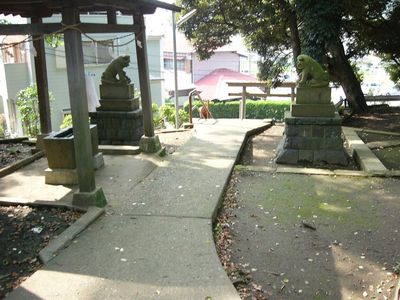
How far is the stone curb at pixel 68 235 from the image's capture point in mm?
4257

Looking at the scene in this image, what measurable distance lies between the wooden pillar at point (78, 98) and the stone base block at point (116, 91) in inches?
154

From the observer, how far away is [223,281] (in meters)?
3.77

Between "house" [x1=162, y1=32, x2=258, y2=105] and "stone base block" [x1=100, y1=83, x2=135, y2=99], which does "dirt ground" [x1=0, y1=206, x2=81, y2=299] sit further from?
"house" [x1=162, y1=32, x2=258, y2=105]

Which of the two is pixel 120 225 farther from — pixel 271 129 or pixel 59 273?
pixel 271 129

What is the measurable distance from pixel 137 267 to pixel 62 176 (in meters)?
3.11

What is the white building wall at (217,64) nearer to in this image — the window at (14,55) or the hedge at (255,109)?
the hedge at (255,109)

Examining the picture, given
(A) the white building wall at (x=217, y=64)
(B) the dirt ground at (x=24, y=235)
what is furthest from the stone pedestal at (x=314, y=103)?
(A) the white building wall at (x=217, y=64)

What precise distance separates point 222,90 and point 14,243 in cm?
2493

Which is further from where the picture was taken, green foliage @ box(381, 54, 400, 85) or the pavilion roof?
green foliage @ box(381, 54, 400, 85)

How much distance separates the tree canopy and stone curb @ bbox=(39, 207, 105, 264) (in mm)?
7664

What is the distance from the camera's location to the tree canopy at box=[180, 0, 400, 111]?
10742 millimetres

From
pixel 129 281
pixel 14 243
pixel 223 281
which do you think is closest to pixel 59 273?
pixel 129 281

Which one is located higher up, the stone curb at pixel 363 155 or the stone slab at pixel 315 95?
the stone slab at pixel 315 95

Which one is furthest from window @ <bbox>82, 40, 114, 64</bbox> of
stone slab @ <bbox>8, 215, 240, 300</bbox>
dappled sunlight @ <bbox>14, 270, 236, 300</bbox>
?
dappled sunlight @ <bbox>14, 270, 236, 300</bbox>
